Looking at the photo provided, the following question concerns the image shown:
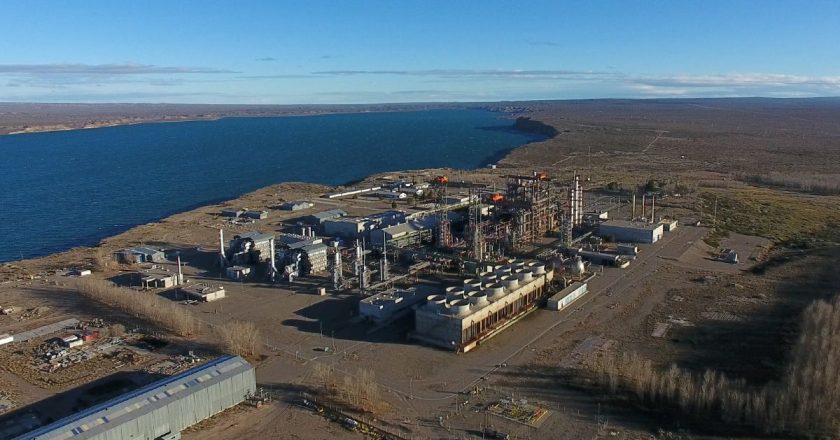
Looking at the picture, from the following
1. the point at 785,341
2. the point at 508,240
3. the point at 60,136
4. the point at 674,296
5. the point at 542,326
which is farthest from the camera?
the point at 60,136

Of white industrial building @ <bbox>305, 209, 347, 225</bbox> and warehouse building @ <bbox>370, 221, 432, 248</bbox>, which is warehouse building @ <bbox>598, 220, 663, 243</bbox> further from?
white industrial building @ <bbox>305, 209, 347, 225</bbox>

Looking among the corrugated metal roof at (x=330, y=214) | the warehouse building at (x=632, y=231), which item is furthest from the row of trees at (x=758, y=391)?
the corrugated metal roof at (x=330, y=214)

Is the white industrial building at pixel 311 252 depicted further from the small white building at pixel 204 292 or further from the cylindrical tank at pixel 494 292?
the cylindrical tank at pixel 494 292

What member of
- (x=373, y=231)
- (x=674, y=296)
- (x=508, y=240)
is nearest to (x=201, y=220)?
(x=373, y=231)

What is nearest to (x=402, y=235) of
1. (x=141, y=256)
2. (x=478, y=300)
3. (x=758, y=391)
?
(x=478, y=300)

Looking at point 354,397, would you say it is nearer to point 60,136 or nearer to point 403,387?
point 403,387
